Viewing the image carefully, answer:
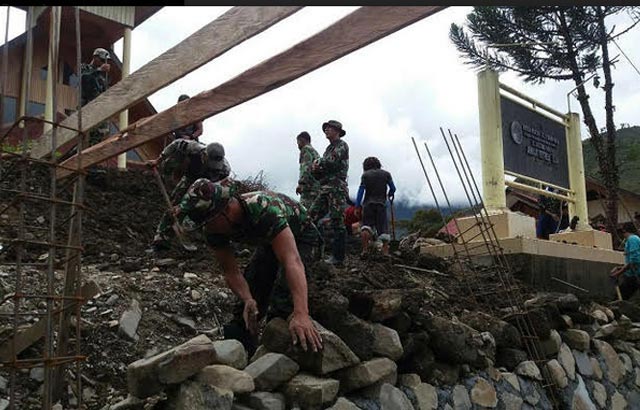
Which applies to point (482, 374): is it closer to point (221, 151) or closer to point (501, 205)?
point (221, 151)

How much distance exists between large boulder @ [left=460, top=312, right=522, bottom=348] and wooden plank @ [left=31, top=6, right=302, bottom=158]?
323 centimetres

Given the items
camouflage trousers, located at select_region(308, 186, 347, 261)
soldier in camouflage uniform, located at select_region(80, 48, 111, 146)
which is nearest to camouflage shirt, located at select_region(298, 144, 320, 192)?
camouflage trousers, located at select_region(308, 186, 347, 261)

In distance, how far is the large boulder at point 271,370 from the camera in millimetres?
3551

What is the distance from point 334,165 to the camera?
710 centimetres

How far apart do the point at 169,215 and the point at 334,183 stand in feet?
5.99

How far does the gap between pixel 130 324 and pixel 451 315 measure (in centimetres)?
258

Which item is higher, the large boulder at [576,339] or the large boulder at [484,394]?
the large boulder at [576,339]

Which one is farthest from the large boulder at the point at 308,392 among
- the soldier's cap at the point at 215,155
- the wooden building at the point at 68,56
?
the wooden building at the point at 68,56

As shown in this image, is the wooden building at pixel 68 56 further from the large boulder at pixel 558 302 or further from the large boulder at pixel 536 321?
the large boulder at pixel 536 321

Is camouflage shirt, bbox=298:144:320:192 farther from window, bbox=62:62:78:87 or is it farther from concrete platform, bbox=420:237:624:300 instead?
window, bbox=62:62:78:87

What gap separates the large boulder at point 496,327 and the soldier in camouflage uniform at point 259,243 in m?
1.99

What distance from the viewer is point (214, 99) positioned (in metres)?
3.62

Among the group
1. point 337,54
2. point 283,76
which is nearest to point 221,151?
point 283,76

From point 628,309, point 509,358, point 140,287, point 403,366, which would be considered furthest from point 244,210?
point 628,309
